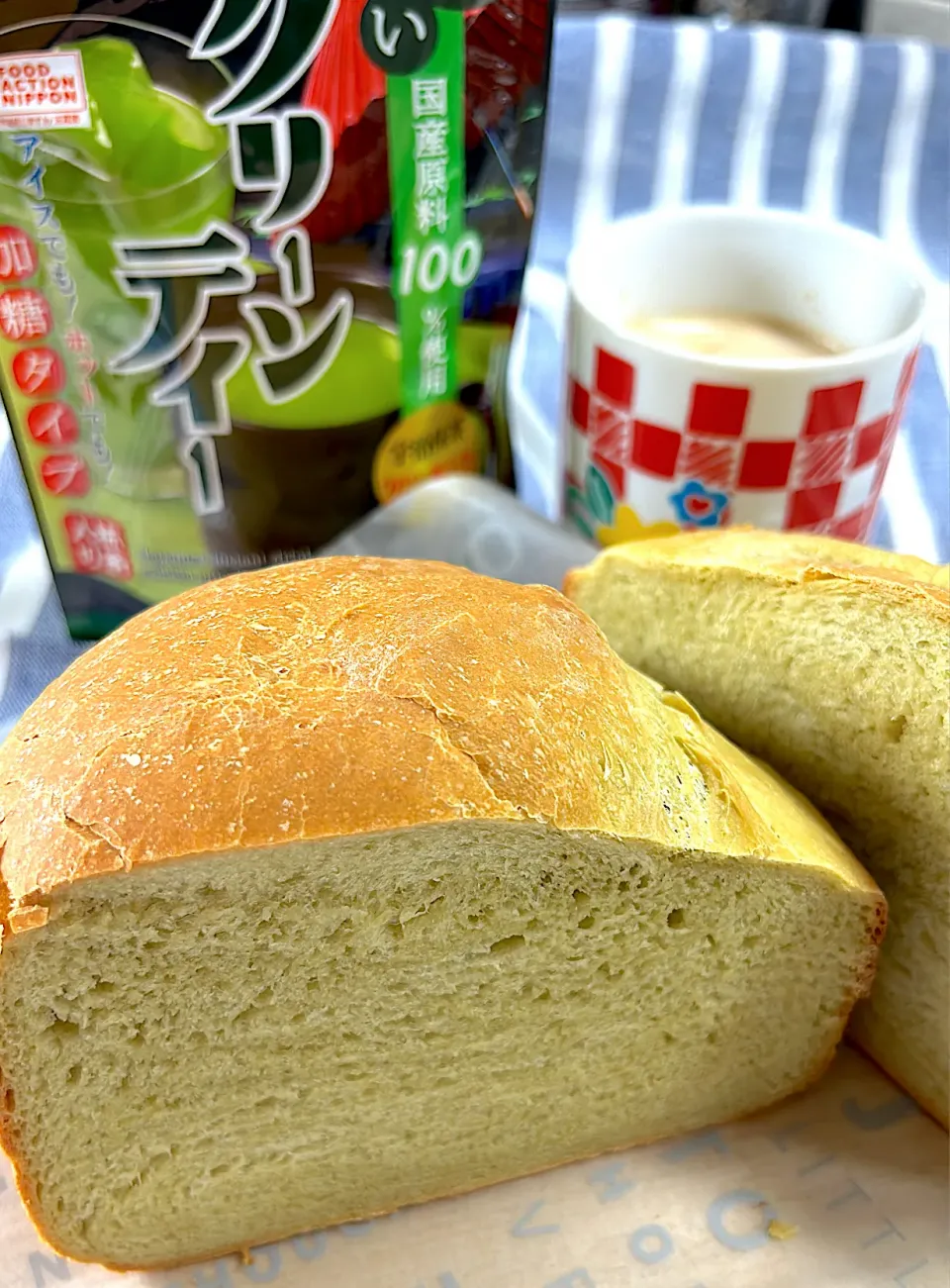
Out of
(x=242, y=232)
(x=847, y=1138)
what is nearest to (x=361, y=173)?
(x=242, y=232)

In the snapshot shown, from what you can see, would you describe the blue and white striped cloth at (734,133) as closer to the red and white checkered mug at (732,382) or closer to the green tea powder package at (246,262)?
the red and white checkered mug at (732,382)

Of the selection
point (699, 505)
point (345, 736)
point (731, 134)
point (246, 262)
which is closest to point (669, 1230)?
point (345, 736)

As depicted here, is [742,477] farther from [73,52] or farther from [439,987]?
[73,52]

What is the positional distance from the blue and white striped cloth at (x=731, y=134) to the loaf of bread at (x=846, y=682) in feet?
3.48

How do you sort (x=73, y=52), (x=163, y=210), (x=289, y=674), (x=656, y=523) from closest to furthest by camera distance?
(x=289, y=674), (x=73, y=52), (x=163, y=210), (x=656, y=523)

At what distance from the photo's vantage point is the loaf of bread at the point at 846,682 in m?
0.93

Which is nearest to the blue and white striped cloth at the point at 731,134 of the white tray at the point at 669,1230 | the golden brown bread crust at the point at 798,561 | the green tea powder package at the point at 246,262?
the green tea powder package at the point at 246,262

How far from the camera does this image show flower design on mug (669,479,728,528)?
1364 millimetres

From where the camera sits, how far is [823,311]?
59.1 inches

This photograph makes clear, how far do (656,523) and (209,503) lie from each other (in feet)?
1.90

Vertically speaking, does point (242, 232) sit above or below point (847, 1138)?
above

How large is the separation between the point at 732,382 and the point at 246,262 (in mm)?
→ 576

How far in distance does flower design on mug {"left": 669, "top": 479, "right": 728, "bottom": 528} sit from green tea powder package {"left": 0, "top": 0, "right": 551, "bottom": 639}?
34cm

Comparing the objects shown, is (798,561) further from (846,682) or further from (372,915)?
(372,915)
